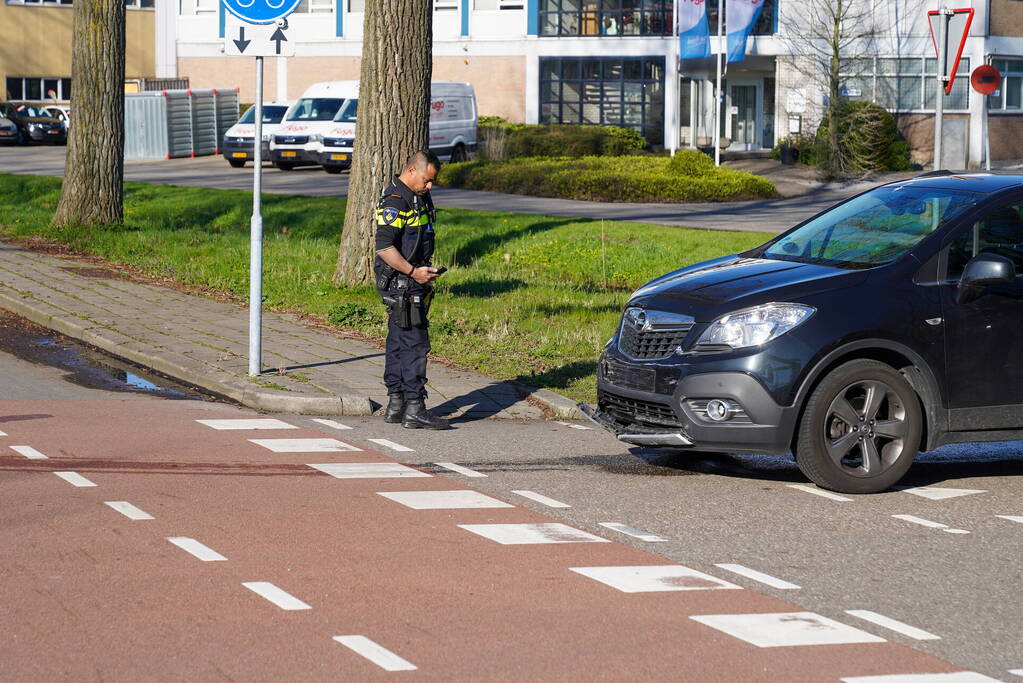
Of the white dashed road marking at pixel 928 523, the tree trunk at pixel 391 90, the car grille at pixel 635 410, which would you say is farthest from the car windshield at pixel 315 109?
the white dashed road marking at pixel 928 523

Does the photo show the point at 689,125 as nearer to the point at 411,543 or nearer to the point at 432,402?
the point at 432,402

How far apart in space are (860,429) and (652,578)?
233cm

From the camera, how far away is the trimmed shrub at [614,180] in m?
31.2

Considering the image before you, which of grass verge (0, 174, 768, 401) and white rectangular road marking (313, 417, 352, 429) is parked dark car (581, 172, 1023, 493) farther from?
grass verge (0, 174, 768, 401)

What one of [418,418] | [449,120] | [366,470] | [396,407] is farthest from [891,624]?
[449,120]

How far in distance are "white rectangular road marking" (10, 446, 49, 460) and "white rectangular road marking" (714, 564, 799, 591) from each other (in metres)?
4.05

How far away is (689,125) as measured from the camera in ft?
162

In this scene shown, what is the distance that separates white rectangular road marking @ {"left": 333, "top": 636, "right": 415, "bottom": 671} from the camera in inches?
192

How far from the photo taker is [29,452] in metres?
8.37

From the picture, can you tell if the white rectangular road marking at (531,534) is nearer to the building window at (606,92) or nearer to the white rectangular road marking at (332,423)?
the white rectangular road marking at (332,423)

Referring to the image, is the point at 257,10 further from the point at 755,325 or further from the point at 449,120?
the point at 449,120

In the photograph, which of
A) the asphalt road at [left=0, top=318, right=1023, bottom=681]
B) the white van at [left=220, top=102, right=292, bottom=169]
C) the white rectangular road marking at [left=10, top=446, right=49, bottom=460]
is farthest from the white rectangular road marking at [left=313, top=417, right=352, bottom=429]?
the white van at [left=220, top=102, right=292, bottom=169]

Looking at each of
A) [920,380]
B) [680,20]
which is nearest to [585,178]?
[680,20]

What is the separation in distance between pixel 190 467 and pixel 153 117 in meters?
36.9
